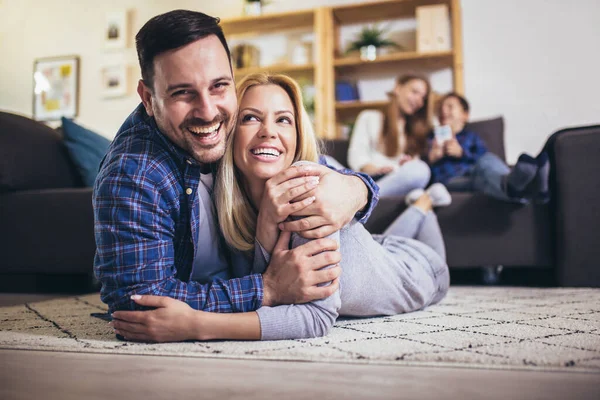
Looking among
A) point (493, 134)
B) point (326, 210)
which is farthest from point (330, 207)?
point (493, 134)

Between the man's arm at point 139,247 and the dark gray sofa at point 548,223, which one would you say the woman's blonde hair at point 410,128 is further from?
the man's arm at point 139,247

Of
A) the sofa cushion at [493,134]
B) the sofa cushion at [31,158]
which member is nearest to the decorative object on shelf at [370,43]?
the sofa cushion at [493,134]

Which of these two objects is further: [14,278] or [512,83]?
[512,83]

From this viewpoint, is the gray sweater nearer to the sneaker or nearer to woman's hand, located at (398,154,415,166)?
the sneaker

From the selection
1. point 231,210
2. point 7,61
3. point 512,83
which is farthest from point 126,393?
point 7,61

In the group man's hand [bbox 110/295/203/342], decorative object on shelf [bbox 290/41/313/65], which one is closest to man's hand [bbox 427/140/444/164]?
decorative object on shelf [bbox 290/41/313/65]

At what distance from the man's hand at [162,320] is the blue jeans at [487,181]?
1.43 meters

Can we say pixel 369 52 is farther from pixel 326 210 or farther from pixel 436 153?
pixel 326 210

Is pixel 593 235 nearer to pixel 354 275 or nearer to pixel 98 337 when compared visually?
pixel 354 275

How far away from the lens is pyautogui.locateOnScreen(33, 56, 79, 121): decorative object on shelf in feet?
15.0

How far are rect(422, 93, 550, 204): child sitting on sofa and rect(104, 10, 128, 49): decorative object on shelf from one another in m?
3.11

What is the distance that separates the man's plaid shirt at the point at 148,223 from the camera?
0.89 metres

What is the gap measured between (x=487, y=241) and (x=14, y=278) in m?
2.02

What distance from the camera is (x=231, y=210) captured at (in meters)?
1.10
